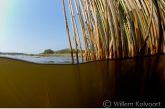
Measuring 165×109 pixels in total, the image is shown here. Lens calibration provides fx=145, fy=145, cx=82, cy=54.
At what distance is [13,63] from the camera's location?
A: 0.67 metres

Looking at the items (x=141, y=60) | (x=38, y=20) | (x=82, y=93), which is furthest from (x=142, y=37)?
(x=38, y=20)

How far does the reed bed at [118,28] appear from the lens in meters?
0.64

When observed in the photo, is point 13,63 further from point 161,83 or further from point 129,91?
point 161,83

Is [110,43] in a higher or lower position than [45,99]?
higher

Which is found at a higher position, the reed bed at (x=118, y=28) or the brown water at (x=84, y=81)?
the reed bed at (x=118, y=28)

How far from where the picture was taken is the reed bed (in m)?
0.64

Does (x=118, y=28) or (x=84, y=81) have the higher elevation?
(x=118, y=28)

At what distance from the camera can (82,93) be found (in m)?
0.65

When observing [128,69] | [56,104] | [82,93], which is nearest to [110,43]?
[128,69]

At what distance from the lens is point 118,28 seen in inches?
25.6

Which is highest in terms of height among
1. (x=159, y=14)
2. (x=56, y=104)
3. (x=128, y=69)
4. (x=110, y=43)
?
(x=159, y=14)

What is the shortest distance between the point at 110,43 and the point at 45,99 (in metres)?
0.39

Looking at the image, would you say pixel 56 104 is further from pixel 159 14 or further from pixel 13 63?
pixel 159 14

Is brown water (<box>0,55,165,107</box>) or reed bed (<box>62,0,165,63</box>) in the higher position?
reed bed (<box>62,0,165,63</box>)
